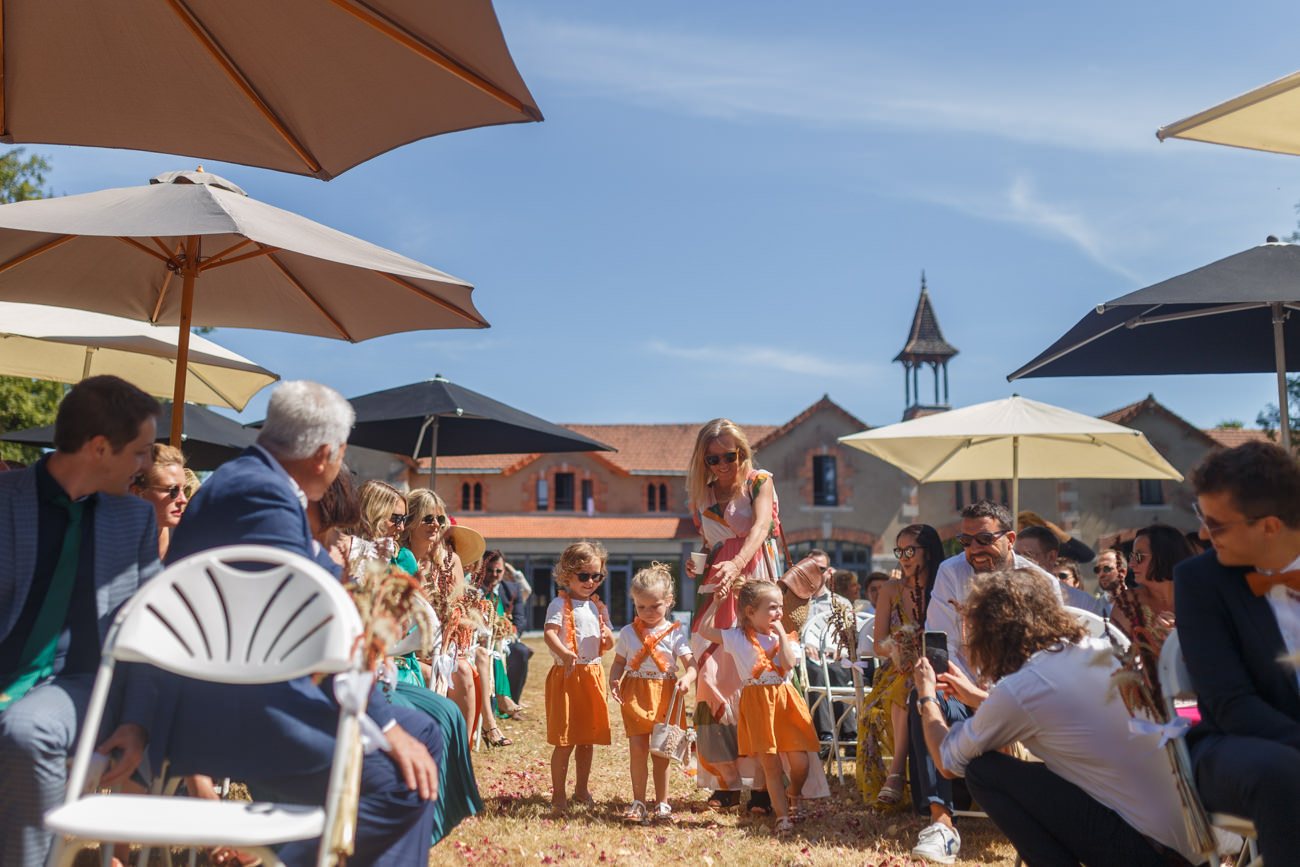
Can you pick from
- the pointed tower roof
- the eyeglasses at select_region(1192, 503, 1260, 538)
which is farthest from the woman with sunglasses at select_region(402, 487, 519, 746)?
the pointed tower roof

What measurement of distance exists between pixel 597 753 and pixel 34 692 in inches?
220

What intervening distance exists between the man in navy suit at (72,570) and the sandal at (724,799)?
380 cm

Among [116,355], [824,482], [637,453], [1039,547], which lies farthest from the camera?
[637,453]

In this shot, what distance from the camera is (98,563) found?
9.04 feet

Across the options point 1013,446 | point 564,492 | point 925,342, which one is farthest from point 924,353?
point 1013,446

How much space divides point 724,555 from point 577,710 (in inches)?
47.4

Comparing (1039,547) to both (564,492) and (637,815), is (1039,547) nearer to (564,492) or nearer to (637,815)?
(637,815)

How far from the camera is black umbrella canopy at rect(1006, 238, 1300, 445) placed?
15.5ft

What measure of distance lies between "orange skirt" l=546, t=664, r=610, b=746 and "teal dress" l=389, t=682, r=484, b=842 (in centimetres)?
179

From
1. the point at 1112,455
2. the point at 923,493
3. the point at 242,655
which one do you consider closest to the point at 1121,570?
the point at 1112,455

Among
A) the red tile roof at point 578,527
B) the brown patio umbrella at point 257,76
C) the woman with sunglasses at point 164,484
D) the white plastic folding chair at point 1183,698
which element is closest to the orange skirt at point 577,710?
the woman with sunglasses at point 164,484

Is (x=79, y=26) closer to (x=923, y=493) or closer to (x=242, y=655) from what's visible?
(x=242, y=655)

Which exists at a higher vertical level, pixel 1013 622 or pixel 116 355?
pixel 116 355

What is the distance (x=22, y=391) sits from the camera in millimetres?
19719
